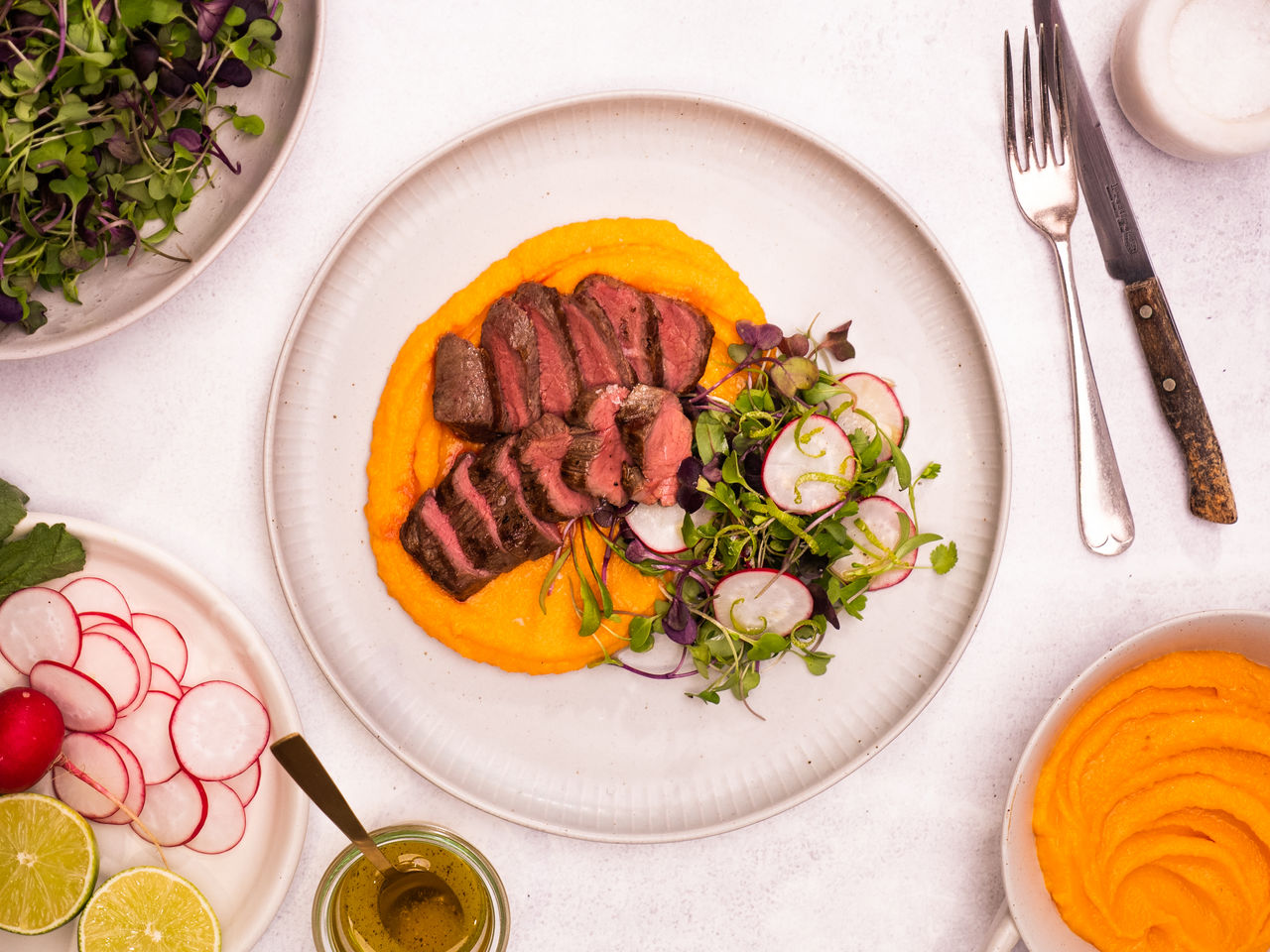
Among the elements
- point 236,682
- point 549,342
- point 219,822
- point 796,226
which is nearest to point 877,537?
point 796,226

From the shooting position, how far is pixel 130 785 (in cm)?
194

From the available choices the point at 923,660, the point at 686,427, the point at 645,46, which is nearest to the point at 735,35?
the point at 645,46

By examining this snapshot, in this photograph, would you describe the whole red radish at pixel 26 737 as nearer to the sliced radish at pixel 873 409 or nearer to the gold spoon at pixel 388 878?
the gold spoon at pixel 388 878

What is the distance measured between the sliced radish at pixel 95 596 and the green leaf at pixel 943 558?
1.94 m

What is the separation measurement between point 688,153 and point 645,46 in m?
0.30

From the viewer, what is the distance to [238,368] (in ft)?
6.60

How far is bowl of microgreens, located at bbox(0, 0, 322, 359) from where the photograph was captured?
1700mm

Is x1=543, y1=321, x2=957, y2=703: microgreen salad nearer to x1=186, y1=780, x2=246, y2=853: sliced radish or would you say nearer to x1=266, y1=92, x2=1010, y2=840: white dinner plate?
x1=266, y1=92, x2=1010, y2=840: white dinner plate

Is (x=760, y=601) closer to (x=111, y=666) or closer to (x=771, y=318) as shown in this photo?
(x=771, y=318)

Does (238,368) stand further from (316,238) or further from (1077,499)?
(1077,499)

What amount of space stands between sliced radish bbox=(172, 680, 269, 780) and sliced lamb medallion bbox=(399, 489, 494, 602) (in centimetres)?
55

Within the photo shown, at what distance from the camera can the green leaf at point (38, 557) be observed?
6.16 feet

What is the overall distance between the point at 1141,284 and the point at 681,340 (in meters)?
1.17

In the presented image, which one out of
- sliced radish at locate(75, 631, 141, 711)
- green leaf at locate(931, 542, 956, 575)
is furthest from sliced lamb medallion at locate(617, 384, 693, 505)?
sliced radish at locate(75, 631, 141, 711)
